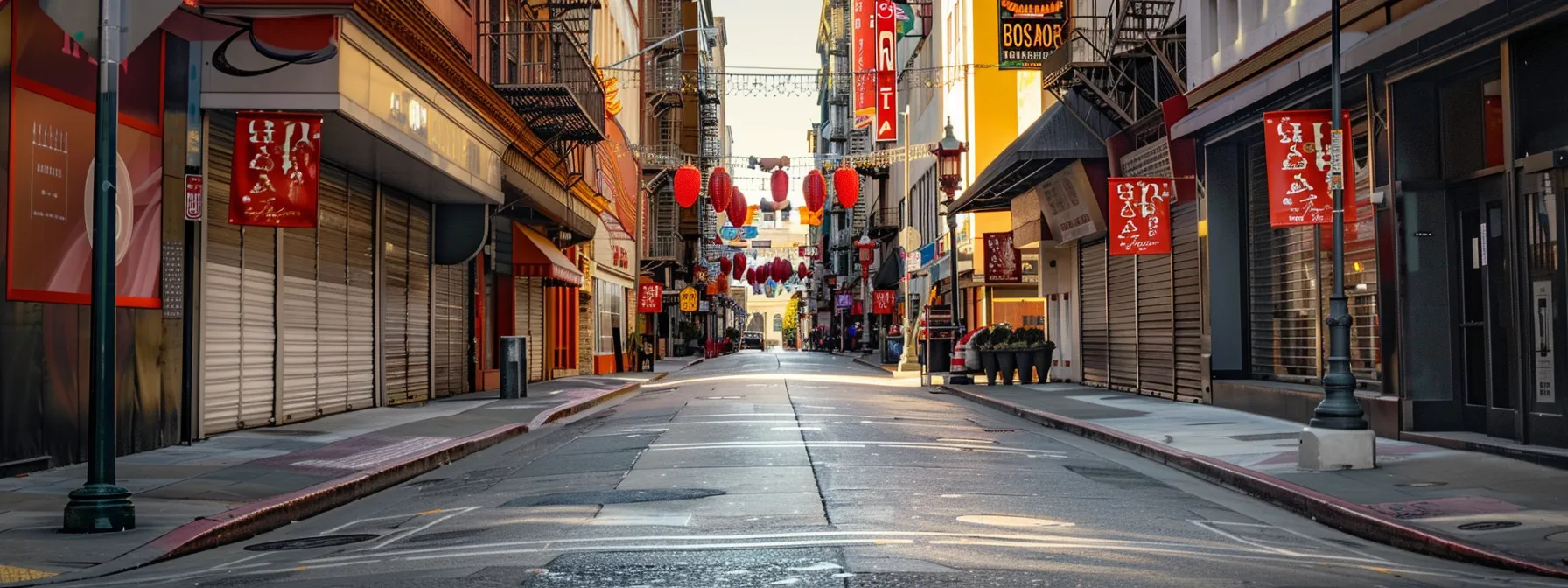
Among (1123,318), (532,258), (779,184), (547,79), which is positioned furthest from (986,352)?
(547,79)

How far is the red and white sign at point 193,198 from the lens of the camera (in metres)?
16.0

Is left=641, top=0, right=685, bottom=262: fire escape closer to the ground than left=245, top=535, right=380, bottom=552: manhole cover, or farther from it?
farther from it

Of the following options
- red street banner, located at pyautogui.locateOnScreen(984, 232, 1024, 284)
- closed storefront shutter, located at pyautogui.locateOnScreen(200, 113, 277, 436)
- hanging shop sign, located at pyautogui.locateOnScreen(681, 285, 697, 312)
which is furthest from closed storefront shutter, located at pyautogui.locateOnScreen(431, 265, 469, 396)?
hanging shop sign, located at pyautogui.locateOnScreen(681, 285, 697, 312)

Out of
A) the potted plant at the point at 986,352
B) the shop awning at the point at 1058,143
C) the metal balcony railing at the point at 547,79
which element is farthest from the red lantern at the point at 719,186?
the shop awning at the point at 1058,143

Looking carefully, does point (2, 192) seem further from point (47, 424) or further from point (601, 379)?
point (601, 379)

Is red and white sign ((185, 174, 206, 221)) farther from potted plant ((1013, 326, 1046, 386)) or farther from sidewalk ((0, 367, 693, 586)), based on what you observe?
potted plant ((1013, 326, 1046, 386))

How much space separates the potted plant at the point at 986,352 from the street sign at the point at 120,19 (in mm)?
25564

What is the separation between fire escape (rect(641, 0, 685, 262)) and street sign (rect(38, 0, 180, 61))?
5999 centimetres

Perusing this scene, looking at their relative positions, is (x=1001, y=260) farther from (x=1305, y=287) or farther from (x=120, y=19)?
(x=120, y=19)

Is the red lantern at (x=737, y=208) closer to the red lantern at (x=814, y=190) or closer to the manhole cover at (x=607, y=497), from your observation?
the red lantern at (x=814, y=190)

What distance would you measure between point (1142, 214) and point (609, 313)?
3343 cm

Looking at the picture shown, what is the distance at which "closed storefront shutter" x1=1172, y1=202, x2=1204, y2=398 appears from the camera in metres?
24.1

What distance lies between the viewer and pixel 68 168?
46.4 ft

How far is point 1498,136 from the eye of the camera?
49.1 ft
